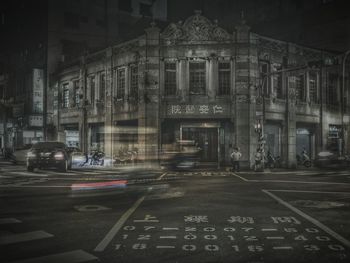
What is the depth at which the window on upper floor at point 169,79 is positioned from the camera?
31.4 meters

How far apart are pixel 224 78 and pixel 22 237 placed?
84.2ft

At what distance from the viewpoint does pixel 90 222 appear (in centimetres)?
842

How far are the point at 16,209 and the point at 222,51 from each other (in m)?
23.5

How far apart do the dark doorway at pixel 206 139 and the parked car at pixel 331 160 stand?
7.60 metres

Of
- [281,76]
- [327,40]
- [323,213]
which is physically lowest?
[323,213]

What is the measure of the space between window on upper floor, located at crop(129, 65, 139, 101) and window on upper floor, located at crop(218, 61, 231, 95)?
660 cm

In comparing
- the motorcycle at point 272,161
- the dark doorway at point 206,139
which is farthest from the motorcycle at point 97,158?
the motorcycle at point 272,161

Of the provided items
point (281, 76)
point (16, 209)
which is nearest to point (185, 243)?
point (16, 209)

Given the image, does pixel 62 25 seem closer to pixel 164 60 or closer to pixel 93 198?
pixel 164 60

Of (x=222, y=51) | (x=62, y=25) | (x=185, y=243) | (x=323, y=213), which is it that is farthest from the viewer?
(x=62, y=25)

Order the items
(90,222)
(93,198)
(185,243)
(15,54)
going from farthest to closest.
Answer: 1. (15,54)
2. (93,198)
3. (90,222)
4. (185,243)

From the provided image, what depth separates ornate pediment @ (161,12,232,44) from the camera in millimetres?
30922

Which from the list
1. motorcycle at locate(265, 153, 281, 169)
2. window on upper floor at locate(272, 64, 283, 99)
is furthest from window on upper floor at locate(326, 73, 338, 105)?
motorcycle at locate(265, 153, 281, 169)

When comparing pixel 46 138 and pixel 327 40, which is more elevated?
pixel 327 40
